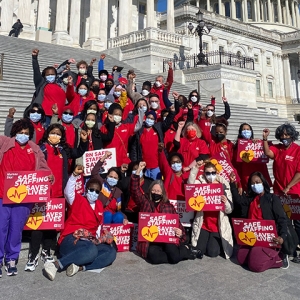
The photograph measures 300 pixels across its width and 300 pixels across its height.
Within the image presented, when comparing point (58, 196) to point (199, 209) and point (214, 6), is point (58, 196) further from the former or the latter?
point (214, 6)

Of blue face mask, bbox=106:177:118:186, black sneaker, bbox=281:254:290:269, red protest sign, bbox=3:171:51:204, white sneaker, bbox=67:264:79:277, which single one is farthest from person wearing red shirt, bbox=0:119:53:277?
black sneaker, bbox=281:254:290:269

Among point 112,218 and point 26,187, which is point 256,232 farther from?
point 26,187

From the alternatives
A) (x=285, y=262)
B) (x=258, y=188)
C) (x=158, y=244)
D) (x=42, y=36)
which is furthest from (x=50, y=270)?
(x=42, y=36)

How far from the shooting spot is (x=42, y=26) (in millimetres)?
26969

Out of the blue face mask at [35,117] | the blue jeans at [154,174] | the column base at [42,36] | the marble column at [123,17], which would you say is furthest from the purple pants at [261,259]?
the marble column at [123,17]

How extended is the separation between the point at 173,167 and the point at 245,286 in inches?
98.0

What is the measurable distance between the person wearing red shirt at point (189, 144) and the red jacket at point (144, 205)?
1496mm

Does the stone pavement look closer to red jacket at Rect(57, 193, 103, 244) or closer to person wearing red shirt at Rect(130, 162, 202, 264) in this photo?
person wearing red shirt at Rect(130, 162, 202, 264)

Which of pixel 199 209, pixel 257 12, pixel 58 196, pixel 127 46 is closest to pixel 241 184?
pixel 199 209

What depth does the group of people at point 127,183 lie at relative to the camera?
15.6 ft

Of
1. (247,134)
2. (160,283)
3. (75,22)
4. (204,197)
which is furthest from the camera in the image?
(75,22)

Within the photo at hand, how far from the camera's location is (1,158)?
4.67 metres

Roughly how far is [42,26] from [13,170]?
25.8m

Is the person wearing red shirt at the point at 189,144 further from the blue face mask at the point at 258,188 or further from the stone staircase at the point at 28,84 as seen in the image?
the stone staircase at the point at 28,84
